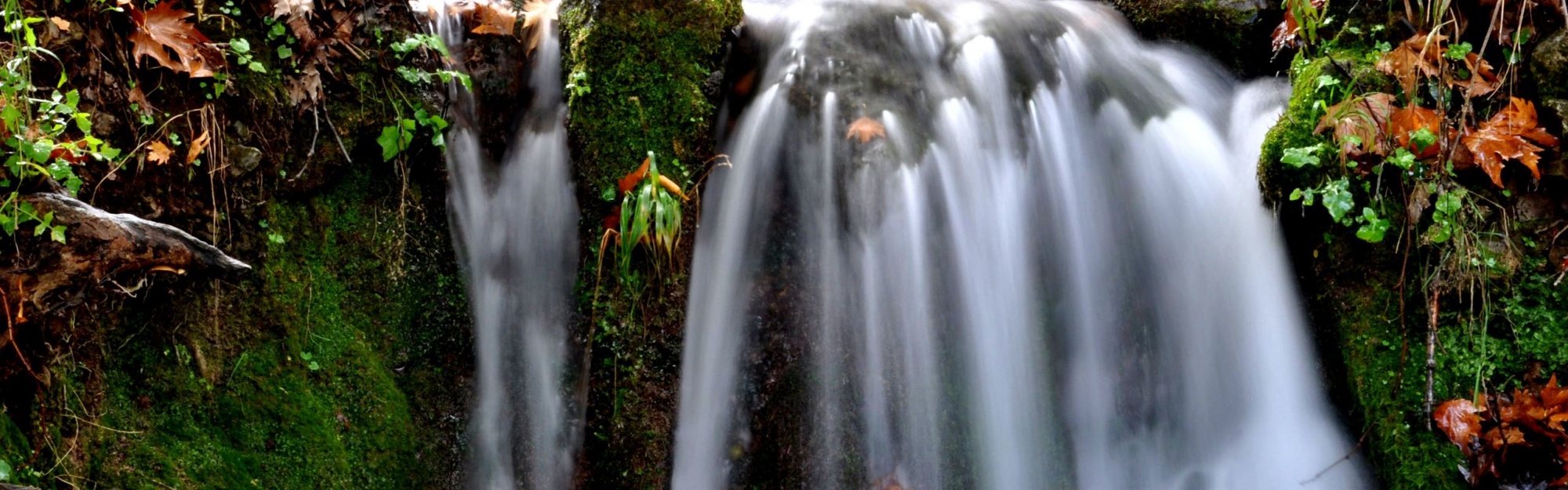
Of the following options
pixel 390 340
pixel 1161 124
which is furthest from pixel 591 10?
pixel 1161 124

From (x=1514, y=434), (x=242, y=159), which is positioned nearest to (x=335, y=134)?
(x=242, y=159)

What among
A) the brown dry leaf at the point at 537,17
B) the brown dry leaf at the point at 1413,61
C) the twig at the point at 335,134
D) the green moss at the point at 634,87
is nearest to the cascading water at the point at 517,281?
the green moss at the point at 634,87

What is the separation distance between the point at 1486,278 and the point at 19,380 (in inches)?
188

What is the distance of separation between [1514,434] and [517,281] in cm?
366

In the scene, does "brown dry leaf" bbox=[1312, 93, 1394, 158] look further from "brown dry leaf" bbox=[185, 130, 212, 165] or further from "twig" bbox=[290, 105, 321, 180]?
"brown dry leaf" bbox=[185, 130, 212, 165]

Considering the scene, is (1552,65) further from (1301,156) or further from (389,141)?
(389,141)

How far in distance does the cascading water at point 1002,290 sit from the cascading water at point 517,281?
53 centimetres

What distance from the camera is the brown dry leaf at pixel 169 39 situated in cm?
287

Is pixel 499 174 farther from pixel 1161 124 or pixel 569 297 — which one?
pixel 1161 124

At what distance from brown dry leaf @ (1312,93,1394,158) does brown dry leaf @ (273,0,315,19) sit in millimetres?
3907

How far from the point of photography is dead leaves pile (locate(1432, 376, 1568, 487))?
3037 mm

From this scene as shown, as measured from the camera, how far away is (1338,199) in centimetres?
356

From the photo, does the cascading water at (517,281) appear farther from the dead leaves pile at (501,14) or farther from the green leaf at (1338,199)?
the green leaf at (1338,199)

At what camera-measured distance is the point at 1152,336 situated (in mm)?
4004
